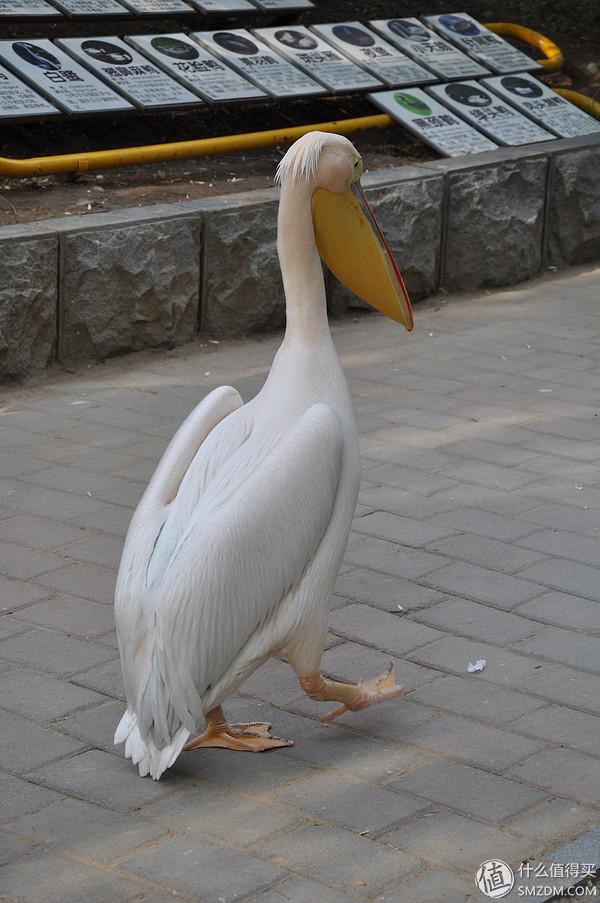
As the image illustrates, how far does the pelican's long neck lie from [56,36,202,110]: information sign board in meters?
4.41

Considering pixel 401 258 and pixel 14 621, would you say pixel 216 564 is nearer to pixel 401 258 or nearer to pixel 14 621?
pixel 14 621

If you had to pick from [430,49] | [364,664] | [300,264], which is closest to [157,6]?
[430,49]

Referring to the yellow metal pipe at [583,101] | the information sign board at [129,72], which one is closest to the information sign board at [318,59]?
the information sign board at [129,72]

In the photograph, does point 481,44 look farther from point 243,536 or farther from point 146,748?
point 146,748

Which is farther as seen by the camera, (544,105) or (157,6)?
(544,105)

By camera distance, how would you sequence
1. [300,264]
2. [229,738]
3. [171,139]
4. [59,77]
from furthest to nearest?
[171,139] < [59,77] < [300,264] < [229,738]

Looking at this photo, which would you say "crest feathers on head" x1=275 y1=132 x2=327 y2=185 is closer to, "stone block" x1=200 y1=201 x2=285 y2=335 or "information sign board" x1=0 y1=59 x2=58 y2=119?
"stone block" x1=200 y1=201 x2=285 y2=335

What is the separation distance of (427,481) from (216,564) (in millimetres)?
2355

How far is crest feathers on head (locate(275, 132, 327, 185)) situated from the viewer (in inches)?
135

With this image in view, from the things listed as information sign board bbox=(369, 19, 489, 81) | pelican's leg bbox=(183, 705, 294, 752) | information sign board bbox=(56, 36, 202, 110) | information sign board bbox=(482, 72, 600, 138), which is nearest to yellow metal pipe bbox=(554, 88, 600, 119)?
information sign board bbox=(482, 72, 600, 138)

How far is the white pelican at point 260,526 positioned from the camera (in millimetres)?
3092

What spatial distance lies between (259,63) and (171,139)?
2.52 feet

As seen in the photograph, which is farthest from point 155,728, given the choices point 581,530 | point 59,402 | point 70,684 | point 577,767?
point 59,402

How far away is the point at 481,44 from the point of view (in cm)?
1002
